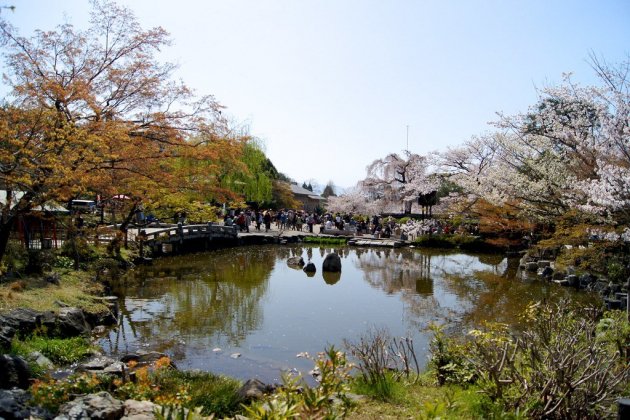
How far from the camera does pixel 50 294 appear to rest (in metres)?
10.5

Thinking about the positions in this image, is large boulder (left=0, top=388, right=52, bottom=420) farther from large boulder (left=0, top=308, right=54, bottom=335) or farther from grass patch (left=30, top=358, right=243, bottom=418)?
large boulder (left=0, top=308, right=54, bottom=335)

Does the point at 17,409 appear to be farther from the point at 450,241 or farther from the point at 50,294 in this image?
the point at 450,241

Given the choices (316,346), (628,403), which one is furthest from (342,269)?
(628,403)

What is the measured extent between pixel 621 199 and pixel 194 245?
65.7 ft

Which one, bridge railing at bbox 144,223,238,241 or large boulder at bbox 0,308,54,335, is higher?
bridge railing at bbox 144,223,238,241

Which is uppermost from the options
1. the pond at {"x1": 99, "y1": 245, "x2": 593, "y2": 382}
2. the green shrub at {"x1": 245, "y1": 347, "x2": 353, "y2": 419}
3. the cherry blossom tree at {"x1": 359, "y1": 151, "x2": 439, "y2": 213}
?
the cherry blossom tree at {"x1": 359, "y1": 151, "x2": 439, "y2": 213}

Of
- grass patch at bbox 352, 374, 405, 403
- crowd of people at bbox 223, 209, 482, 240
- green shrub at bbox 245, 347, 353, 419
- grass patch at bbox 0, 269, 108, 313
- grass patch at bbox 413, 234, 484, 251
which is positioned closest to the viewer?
green shrub at bbox 245, 347, 353, 419

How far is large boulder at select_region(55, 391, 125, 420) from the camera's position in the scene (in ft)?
15.7

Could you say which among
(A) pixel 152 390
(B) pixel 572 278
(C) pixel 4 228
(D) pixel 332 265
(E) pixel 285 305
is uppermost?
(C) pixel 4 228

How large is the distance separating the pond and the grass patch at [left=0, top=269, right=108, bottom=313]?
2.79 ft

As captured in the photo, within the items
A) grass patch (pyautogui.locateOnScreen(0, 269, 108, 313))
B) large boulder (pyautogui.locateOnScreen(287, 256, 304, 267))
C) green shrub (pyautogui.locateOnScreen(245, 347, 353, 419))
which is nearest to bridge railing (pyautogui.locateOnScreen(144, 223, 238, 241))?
large boulder (pyautogui.locateOnScreen(287, 256, 304, 267))

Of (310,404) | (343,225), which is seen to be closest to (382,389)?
(310,404)

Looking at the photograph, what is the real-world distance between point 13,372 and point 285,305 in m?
8.12

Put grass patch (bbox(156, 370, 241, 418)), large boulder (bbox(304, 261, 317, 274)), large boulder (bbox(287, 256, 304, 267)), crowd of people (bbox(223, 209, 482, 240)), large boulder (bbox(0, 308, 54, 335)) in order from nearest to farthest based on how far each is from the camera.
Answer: grass patch (bbox(156, 370, 241, 418)), large boulder (bbox(0, 308, 54, 335)), large boulder (bbox(304, 261, 317, 274)), large boulder (bbox(287, 256, 304, 267)), crowd of people (bbox(223, 209, 482, 240))
